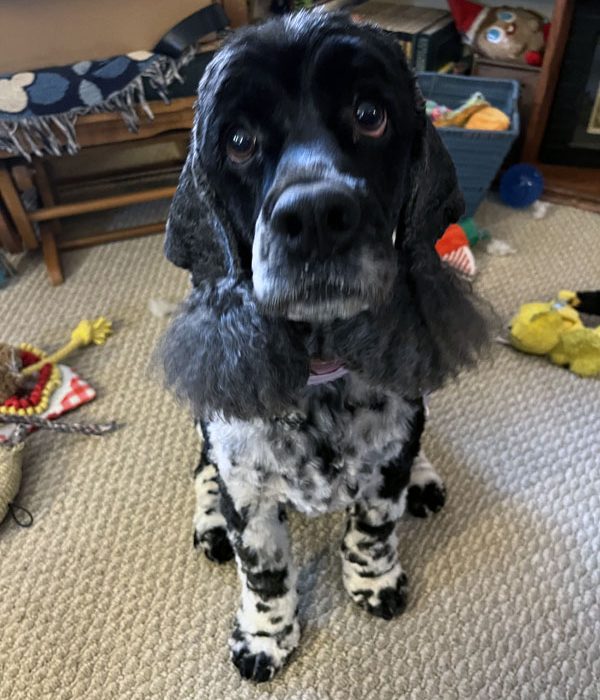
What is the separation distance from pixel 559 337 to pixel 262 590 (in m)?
0.89

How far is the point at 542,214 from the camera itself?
194 cm

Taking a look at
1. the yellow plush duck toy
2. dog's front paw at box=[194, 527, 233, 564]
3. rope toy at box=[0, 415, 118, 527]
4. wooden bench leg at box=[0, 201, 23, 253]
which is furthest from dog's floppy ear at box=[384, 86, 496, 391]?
wooden bench leg at box=[0, 201, 23, 253]

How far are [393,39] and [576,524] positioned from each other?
0.89 metres

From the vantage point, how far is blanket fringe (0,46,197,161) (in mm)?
1515

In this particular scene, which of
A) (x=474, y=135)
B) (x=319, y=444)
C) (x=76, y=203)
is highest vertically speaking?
(x=319, y=444)

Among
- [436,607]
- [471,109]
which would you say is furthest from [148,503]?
[471,109]

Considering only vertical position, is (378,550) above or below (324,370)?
below

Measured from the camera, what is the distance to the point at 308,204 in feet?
1.89

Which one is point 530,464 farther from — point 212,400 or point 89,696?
point 89,696

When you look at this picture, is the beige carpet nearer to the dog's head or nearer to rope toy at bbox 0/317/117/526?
rope toy at bbox 0/317/117/526

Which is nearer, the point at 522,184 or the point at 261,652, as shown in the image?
the point at 261,652

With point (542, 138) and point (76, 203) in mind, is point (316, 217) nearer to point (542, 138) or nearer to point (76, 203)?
point (76, 203)

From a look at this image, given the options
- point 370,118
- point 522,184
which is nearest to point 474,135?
point 522,184

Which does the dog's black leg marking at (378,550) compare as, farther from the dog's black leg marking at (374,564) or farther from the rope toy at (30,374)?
the rope toy at (30,374)
